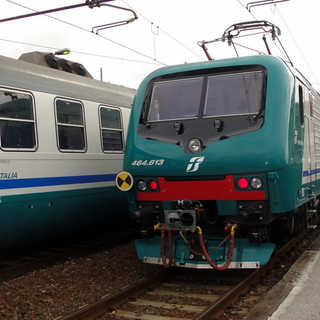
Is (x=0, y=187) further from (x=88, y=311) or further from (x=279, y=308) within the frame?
(x=279, y=308)

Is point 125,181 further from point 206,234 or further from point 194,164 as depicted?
point 206,234

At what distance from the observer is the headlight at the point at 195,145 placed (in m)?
5.88

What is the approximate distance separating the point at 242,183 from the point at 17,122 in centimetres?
353

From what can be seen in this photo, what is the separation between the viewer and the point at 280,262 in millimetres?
7383

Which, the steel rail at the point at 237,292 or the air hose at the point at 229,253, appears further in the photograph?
the air hose at the point at 229,253

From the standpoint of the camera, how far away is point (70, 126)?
8078 mm

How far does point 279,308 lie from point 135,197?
98.0 inches

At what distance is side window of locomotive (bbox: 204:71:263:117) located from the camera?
6059mm

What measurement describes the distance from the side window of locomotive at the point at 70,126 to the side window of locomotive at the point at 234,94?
2760 millimetres

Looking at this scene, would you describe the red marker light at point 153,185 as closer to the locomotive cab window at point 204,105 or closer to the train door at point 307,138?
the locomotive cab window at point 204,105

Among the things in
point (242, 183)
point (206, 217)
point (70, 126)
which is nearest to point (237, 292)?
point (206, 217)

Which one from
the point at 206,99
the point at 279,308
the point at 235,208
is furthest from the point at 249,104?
the point at 279,308

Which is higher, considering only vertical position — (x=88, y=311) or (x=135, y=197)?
(x=135, y=197)

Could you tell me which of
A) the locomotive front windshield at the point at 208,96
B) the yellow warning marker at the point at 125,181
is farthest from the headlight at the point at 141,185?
the locomotive front windshield at the point at 208,96
